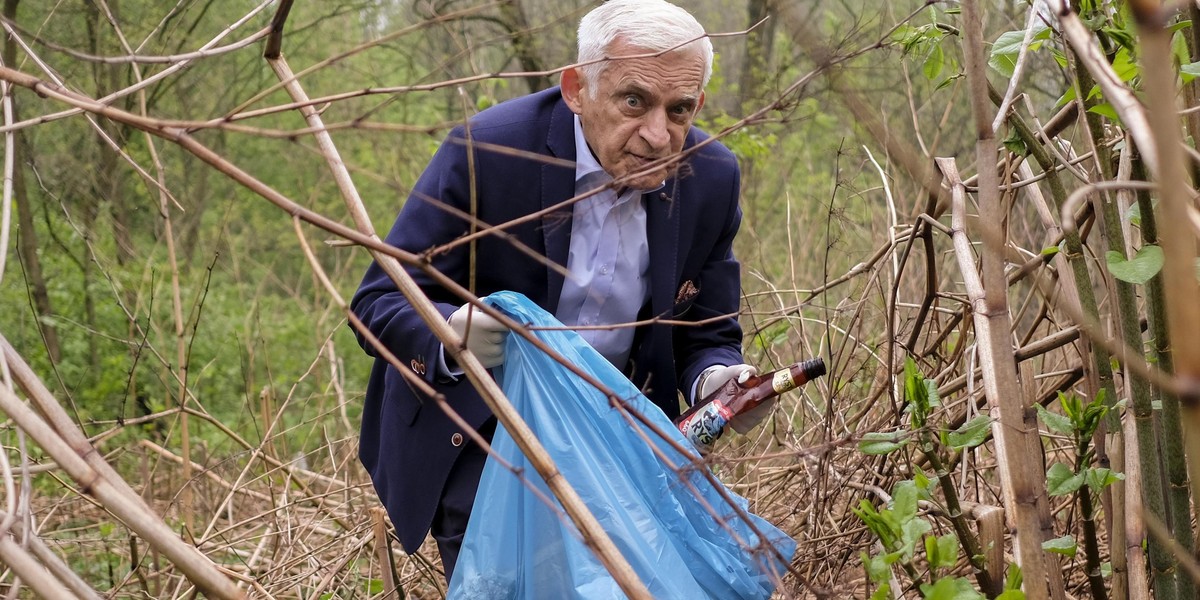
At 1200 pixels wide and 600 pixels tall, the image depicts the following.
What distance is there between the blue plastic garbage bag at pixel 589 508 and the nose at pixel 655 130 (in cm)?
44

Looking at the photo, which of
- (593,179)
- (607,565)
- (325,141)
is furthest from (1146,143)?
(593,179)

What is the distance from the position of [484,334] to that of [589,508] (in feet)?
1.29

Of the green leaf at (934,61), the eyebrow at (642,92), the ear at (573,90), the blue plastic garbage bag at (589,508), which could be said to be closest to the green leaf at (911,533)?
the blue plastic garbage bag at (589,508)

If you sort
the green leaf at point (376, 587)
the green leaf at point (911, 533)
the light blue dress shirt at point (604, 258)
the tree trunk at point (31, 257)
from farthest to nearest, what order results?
the tree trunk at point (31, 257)
the green leaf at point (376, 587)
the light blue dress shirt at point (604, 258)
the green leaf at point (911, 533)

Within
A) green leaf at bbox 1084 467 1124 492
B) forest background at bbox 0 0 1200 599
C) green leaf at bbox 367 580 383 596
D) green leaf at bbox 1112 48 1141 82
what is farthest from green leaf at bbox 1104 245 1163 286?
green leaf at bbox 367 580 383 596

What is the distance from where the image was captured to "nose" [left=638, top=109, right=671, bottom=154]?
2.44 m

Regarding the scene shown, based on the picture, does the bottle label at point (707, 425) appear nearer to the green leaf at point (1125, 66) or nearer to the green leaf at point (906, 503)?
the green leaf at point (906, 503)

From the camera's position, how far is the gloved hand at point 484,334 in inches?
85.3

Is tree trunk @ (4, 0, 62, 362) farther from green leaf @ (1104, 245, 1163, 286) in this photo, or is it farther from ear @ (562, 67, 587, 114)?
green leaf @ (1104, 245, 1163, 286)

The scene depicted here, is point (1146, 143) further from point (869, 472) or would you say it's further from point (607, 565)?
point (869, 472)

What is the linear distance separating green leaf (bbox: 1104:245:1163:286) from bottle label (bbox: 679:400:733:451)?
107 centimetres

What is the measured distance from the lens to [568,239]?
253cm

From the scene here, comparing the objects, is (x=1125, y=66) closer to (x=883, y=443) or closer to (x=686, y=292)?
(x=883, y=443)

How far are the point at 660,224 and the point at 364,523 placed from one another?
58.9 inches
